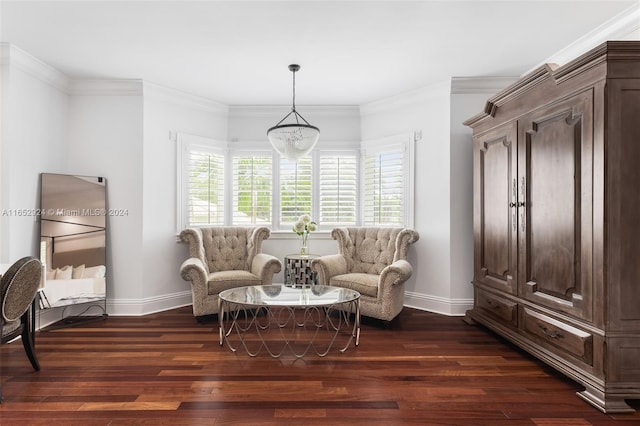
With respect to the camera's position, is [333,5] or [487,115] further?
[487,115]

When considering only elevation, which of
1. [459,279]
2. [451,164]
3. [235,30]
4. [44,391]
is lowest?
[44,391]

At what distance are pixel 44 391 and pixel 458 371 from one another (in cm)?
289

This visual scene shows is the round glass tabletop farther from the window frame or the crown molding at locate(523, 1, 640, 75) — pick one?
the crown molding at locate(523, 1, 640, 75)

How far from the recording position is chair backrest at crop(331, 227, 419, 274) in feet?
15.0

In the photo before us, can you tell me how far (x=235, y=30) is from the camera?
10.7 ft

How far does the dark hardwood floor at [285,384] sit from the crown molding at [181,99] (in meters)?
2.73

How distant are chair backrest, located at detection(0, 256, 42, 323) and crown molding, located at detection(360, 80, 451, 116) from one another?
412 cm

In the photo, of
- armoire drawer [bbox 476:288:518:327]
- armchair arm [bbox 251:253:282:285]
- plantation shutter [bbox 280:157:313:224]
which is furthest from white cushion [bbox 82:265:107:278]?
armoire drawer [bbox 476:288:518:327]

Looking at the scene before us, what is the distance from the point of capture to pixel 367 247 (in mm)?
4746

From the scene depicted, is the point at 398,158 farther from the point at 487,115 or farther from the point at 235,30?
the point at 235,30

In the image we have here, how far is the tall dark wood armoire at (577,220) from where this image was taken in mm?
2342

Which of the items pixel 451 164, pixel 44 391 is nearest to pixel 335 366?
pixel 44 391

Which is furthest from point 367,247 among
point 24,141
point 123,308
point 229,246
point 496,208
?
point 24,141

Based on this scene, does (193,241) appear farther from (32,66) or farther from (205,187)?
(32,66)
